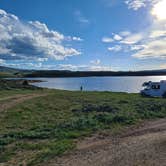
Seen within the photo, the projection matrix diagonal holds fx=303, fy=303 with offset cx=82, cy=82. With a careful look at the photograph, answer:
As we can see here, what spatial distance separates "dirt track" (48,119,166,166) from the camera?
8.67m

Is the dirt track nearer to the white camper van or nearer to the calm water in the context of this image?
the white camper van

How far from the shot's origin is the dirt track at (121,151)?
867 cm

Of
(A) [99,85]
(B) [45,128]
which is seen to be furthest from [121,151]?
(A) [99,85]

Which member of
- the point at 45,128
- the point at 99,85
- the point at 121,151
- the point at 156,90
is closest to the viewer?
the point at 121,151

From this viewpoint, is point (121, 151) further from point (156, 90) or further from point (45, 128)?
point (156, 90)

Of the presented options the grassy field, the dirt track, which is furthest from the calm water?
the dirt track

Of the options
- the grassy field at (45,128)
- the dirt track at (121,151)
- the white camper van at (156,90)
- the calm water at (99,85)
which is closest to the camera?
the dirt track at (121,151)

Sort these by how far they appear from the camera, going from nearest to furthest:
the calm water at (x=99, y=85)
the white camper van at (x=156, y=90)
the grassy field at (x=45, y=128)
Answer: the grassy field at (x=45, y=128) < the white camper van at (x=156, y=90) < the calm water at (x=99, y=85)

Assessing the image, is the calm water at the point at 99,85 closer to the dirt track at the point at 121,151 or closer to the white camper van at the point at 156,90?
the white camper van at the point at 156,90

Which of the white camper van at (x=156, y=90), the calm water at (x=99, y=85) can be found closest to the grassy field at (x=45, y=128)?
the white camper van at (x=156, y=90)

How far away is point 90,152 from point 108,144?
1191mm

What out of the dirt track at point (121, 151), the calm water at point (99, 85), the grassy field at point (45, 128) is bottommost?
the calm water at point (99, 85)

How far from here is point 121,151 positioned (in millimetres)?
9742

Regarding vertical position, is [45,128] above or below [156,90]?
below
